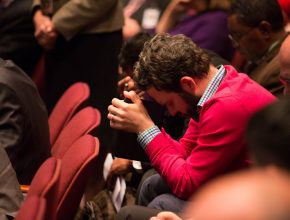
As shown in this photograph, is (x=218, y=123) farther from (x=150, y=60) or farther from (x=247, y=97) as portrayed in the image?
(x=150, y=60)

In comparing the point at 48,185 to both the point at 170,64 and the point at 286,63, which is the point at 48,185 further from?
the point at 286,63

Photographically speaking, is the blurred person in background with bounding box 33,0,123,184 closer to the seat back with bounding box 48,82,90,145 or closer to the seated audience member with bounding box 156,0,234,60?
the seated audience member with bounding box 156,0,234,60

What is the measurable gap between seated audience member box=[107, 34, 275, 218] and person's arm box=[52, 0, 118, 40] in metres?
1.22

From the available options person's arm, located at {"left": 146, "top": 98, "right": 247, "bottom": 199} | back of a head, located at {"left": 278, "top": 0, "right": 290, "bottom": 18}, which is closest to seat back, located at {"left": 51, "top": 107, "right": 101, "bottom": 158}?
person's arm, located at {"left": 146, "top": 98, "right": 247, "bottom": 199}

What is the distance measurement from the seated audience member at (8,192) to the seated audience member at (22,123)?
0.72ft

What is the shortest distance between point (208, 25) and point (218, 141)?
57.4 inches

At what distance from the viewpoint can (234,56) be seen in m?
3.09

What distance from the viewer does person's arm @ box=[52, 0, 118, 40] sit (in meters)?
3.04

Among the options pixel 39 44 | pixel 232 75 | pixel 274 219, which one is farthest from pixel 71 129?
pixel 274 219

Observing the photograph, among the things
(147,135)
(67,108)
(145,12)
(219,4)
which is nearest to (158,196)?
(147,135)

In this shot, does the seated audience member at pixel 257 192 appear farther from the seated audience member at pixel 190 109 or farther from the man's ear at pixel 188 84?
the man's ear at pixel 188 84

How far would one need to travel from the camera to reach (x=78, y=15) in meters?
3.06

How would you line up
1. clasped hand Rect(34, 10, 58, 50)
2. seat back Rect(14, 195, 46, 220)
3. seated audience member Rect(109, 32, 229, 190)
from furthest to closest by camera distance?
clasped hand Rect(34, 10, 58, 50) < seated audience member Rect(109, 32, 229, 190) < seat back Rect(14, 195, 46, 220)

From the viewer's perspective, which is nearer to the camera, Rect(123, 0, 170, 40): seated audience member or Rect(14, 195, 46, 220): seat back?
Rect(14, 195, 46, 220): seat back
